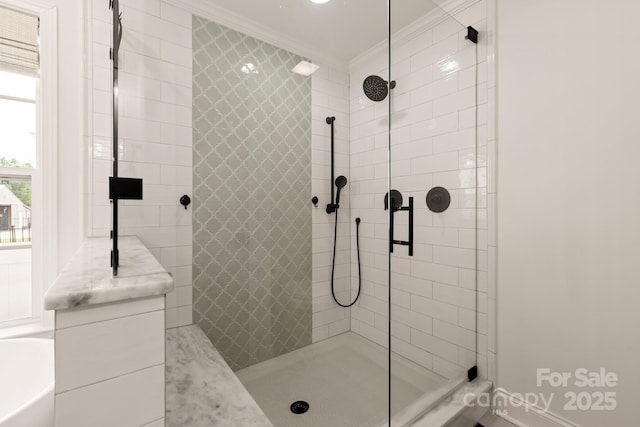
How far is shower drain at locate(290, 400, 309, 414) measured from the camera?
4.88 feet

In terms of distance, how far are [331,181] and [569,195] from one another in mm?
1233

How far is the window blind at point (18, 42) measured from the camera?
4.83 ft

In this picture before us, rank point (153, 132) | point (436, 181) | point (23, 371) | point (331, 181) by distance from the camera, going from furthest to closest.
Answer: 1. point (331, 181)
2. point (436, 181)
3. point (153, 132)
4. point (23, 371)

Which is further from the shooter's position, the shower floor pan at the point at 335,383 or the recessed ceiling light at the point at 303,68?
the recessed ceiling light at the point at 303,68

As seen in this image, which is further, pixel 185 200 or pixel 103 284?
pixel 185 200

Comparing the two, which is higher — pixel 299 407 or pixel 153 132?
pixel 153 132

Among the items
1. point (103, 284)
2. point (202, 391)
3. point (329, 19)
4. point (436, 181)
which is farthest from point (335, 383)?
point (329, 19)

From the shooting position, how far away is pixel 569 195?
4.69ft

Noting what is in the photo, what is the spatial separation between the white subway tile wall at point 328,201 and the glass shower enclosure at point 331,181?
0.01m

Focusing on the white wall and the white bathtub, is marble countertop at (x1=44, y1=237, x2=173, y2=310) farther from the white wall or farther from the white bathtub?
the white wall

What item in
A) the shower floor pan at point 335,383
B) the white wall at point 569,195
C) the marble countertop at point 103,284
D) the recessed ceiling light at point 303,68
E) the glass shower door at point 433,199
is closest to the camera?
the marble countertop at point 103,284

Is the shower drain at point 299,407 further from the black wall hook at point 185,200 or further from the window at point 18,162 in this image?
the window at point 18,162

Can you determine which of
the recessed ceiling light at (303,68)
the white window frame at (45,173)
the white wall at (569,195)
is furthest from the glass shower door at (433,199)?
the white window frame at (45,173)

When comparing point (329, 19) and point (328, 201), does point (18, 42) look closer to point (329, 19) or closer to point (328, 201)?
point (329, 19)
